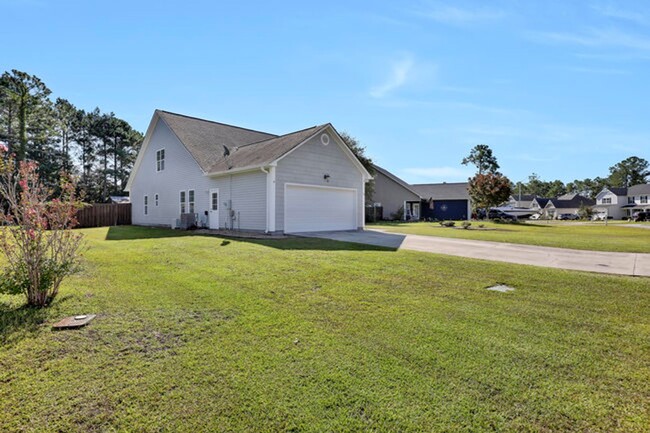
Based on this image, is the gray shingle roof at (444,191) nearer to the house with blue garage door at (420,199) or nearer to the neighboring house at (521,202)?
the house with blue garage door at (420,199)

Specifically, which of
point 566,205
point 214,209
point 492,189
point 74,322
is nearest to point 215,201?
point 214,209

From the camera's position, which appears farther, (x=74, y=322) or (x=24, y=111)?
(x=24, y=111)

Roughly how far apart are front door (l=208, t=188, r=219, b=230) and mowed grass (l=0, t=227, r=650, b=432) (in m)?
11.1

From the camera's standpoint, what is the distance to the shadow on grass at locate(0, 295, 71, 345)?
3553mm


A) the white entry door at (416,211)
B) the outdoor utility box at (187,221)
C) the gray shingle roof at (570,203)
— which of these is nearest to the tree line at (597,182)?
the gray shingle roof at (570,203)

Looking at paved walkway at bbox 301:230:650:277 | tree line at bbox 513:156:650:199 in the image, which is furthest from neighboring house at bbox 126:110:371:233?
tree line at bbox 513:156:650:199

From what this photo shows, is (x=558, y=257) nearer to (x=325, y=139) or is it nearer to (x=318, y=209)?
(x=318, y=209)

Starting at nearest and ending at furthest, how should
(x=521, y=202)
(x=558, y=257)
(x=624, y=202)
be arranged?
(x=558, y=257) < (x=624, y=202) < (x=521, y=202)

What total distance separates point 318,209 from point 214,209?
551cm

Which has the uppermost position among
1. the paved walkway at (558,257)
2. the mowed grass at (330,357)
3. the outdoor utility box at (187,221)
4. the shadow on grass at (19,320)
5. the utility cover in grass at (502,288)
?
the outdoor utility box at (187,221)

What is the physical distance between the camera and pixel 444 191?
40.5 metres

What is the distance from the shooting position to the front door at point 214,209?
16.7 metres

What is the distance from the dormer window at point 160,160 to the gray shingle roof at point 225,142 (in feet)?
7.50

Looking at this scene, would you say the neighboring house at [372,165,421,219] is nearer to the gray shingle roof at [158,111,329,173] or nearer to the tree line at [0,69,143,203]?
the gray shingle roof at [158,111,329,173]
